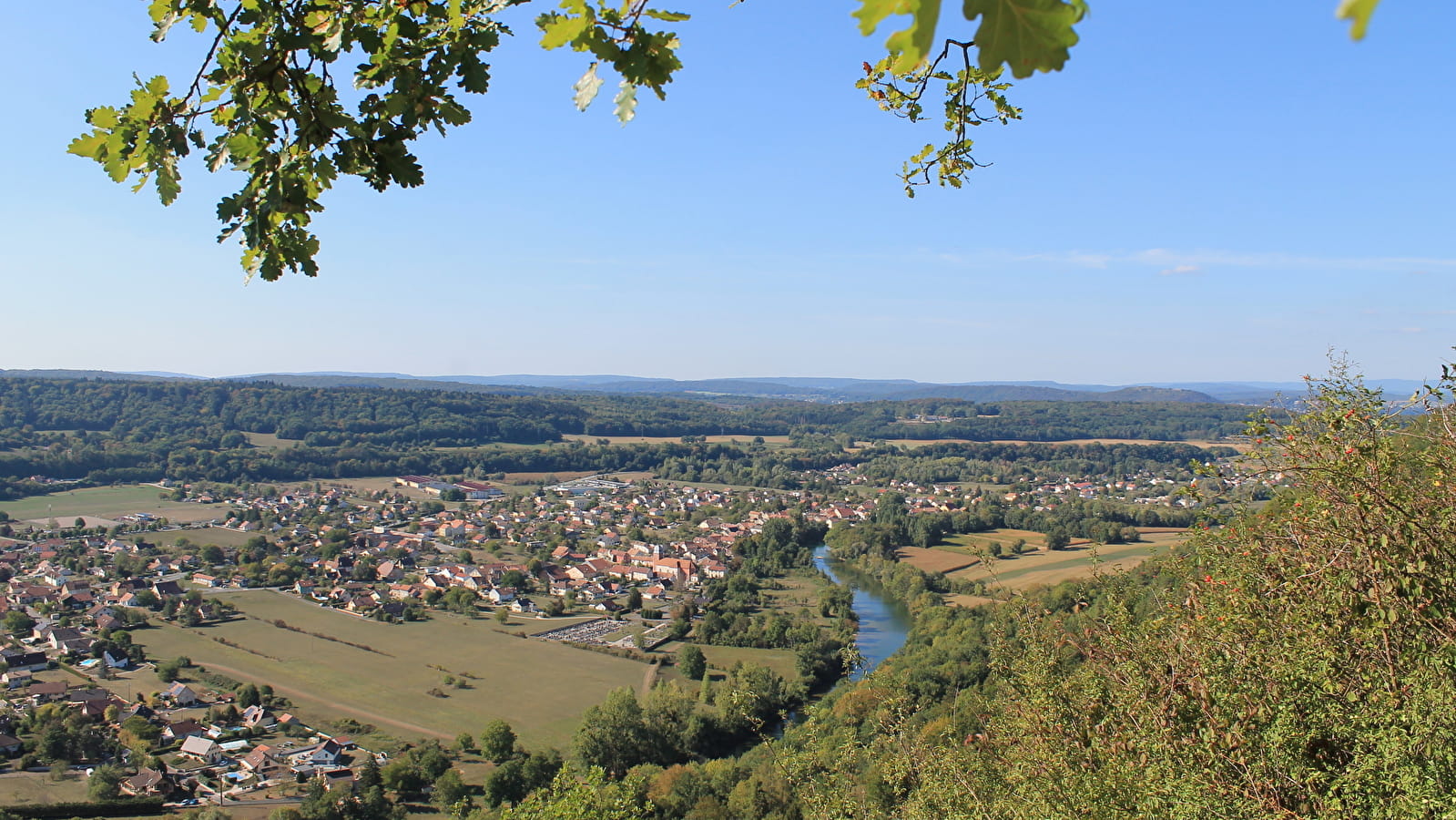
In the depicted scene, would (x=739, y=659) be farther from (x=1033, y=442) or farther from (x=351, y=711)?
(x=1033, y=442)

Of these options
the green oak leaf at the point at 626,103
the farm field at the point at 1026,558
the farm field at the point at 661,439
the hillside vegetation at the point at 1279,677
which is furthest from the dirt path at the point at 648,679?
the farm field at the point at 661,439

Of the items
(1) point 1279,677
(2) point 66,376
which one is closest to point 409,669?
(1) point 1279,677

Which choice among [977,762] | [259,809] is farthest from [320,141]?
[259,809]

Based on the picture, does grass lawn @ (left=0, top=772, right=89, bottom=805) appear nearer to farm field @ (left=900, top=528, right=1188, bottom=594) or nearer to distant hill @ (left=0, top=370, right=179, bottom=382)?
farm field @ (left=900, top=528, right=1188, bottom=594)

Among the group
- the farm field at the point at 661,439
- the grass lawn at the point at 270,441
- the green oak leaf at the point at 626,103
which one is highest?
the green oak leaf at the point at 626,103

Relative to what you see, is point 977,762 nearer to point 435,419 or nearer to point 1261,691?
point 1261,691

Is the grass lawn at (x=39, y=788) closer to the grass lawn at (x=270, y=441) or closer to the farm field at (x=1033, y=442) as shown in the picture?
the grass lawn at (x=270, y=441)
